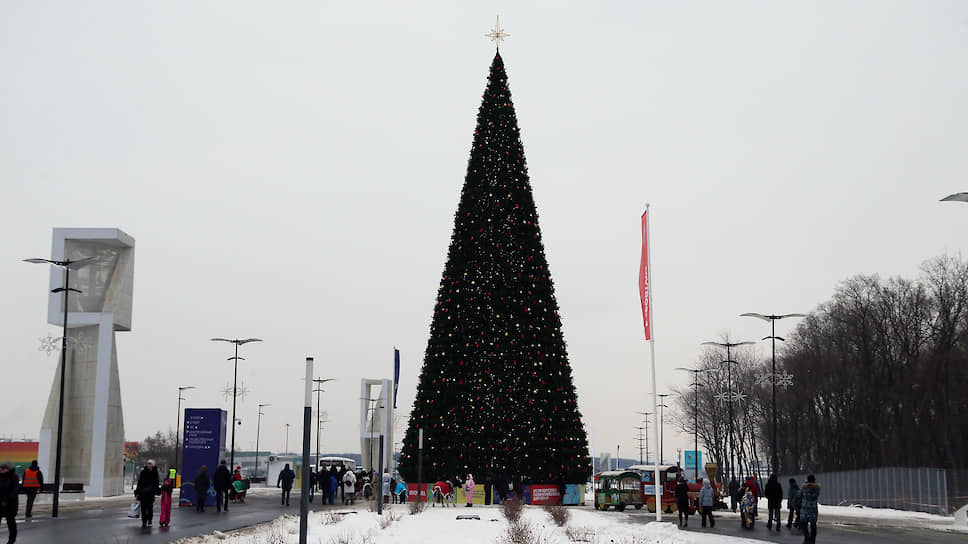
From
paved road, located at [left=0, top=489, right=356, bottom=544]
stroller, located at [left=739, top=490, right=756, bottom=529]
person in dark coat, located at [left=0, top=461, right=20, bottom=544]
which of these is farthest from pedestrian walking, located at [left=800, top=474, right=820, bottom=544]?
person in dark coat, located at [left=0, top=461, right=20, bottom=544]

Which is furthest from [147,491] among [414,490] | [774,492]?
[414,490]

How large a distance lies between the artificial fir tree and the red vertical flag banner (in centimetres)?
1176

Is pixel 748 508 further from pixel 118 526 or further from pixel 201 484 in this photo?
pixel 118 526

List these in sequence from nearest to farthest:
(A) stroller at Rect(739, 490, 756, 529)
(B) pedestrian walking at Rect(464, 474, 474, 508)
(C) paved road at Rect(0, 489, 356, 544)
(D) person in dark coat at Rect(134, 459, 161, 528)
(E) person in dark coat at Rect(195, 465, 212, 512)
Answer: (C) paved road at Rect(0, 489, 356, 544)
(D) person in dark coat at Rect(134, 459, 161, 528)
(A) stroller at Rect(739, 490, 756, 529)
(E) person in dark coat at Rect(195, 465, 212, 512)
(B) pedestrian walking at Rect(464, 474, 474, 508)

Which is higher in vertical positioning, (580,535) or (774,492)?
(774,492)

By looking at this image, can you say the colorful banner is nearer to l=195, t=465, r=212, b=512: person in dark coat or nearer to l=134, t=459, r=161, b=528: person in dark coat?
l=195, t=465, r=212, b=512: person in dark coat

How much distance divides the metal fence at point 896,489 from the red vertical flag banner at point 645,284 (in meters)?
27.4

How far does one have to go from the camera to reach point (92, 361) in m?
52.8

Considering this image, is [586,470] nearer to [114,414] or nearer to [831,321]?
[114,414]

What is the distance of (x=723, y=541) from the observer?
Result: 24266mm

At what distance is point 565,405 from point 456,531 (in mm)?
16139

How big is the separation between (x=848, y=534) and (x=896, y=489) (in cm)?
2676

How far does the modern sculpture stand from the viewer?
51625mm

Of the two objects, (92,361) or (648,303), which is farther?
(92,361)
